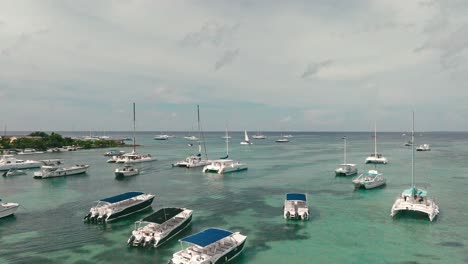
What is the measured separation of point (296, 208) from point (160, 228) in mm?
19865

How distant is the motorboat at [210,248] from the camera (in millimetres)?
29109

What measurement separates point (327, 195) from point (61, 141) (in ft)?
526

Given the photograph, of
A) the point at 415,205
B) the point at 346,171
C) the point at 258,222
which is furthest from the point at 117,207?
the point at 346,171

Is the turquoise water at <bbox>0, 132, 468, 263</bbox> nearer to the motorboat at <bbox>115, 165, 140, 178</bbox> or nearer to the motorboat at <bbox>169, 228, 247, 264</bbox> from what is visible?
the motorboat at <bbox>169, 228, 247, 264</bbox>

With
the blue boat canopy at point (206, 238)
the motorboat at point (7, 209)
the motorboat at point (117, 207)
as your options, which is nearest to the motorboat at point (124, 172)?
the motorboat at point (117, 207)

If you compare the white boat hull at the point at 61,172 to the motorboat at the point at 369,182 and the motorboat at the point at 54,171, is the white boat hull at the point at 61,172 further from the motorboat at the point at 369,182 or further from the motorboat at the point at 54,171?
the motorboat at the point at 369,182

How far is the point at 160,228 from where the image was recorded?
3672 cm

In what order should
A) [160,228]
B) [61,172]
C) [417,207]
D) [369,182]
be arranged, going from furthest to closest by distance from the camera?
[61,172] < [369,182] < [417,207] < [160,228]

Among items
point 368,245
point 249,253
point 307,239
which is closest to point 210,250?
point 249,253

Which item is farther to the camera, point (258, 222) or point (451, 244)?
point (258, 222)

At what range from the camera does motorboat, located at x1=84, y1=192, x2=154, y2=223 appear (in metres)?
43.8

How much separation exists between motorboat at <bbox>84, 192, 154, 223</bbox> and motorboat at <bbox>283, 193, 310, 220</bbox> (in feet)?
71.7

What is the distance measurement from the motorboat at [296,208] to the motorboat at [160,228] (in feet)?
45.2

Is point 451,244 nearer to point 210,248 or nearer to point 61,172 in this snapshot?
point 210,248
